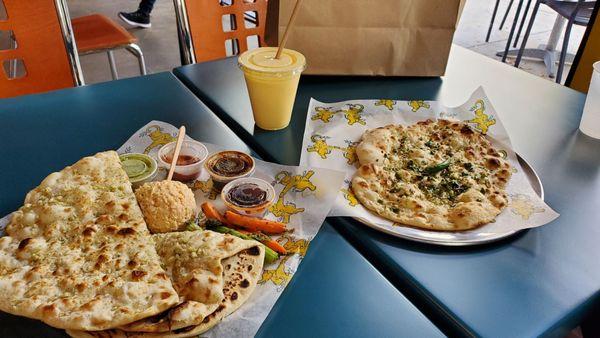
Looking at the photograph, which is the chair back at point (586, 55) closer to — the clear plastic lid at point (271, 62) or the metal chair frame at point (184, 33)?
the clear plastic lid at point (271, 62)

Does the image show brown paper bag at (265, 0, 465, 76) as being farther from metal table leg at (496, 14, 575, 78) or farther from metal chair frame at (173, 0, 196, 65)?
metal table leg at (496, 14, 575, 78)

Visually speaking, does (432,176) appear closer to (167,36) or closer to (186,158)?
(186,158)

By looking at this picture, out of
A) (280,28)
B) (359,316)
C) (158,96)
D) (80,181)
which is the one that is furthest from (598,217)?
(158,96)

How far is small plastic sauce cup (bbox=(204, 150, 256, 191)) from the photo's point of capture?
1302 millimetres

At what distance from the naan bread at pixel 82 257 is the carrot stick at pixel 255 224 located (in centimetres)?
21

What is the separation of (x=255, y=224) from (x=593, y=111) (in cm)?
123

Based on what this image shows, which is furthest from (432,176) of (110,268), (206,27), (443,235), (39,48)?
(39,48)

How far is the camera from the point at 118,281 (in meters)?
0.94

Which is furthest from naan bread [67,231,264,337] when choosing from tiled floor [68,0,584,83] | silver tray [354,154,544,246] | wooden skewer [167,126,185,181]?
tiled floor [68,0,584,83]

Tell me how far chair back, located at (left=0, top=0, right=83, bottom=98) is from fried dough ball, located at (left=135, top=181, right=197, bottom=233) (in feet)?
4.32

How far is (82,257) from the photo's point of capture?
1.00 meters

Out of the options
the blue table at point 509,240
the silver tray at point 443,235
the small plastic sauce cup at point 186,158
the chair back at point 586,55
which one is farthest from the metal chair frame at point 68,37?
the chair back at point 586,55

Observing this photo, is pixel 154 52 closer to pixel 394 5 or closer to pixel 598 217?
pixel 394 5

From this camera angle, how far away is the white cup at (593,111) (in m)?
1.55
